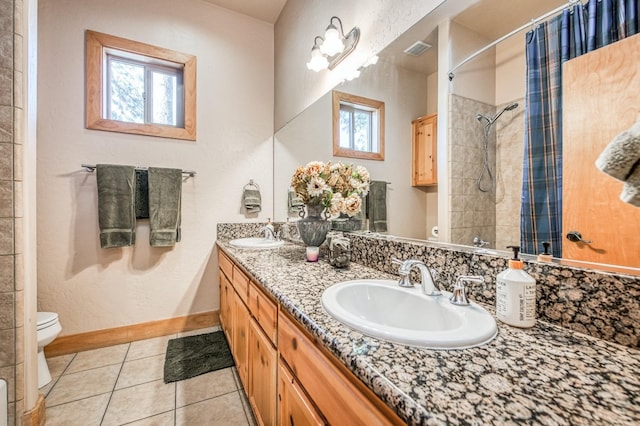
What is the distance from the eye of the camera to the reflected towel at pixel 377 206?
1.30m

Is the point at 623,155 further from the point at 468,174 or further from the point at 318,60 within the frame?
the point at 318,60

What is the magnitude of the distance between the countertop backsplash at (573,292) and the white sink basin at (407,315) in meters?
0.11

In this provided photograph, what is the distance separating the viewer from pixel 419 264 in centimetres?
83

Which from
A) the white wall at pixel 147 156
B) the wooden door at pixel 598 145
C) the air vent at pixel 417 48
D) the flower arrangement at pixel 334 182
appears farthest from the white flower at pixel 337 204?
the white wall at pixel 147 156

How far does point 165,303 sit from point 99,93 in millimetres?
1694

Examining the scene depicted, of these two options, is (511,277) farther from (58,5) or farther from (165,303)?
(58,5)

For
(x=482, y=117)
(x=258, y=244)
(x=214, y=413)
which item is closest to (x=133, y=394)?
(x=214, y=413)

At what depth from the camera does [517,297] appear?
2.09 ft

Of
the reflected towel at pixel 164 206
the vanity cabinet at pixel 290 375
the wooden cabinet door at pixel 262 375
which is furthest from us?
the reflected towel at pixel 164 206

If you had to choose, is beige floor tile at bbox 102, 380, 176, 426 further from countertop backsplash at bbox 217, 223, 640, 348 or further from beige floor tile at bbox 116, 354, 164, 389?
countertop backsplash at bbox 217, 223, 640, 348

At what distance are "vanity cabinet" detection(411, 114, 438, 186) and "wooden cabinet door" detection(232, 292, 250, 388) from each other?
1.02 m

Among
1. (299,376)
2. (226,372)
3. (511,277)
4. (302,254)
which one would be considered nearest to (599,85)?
(511,277)

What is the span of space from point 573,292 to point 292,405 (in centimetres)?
78

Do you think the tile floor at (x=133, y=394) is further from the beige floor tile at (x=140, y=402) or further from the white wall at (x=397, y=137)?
the white wall at (x=397, y=137)
